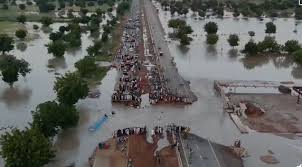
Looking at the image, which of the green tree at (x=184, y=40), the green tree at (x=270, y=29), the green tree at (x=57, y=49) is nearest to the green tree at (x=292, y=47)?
the green tree at (x=184, y=40)

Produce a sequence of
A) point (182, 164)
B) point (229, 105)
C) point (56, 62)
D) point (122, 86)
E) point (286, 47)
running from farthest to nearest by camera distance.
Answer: point (286, 47), point (56, 62), point (122, 86), point (229, 105), point (182, 164)

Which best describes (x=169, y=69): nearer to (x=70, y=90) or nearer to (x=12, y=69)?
(x=12, y=69)

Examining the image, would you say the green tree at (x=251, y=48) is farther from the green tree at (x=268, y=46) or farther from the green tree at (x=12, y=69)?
the green tree at (x=12, y=69)

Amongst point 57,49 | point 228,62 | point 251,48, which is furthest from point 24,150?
point 251,48

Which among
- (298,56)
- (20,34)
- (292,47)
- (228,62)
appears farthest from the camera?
(20,34)

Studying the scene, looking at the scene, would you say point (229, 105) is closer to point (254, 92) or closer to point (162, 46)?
point (254, 92)

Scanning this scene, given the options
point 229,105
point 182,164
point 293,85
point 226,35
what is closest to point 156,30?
point 226,35
